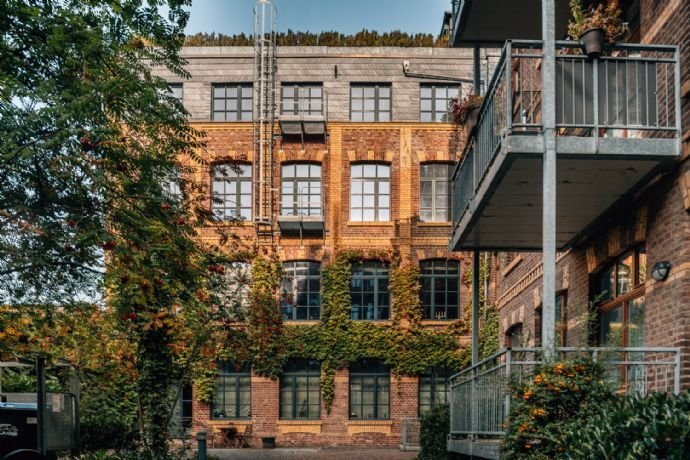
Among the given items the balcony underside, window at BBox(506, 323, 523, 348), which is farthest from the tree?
window at BBox(506, 323, 523, 348)

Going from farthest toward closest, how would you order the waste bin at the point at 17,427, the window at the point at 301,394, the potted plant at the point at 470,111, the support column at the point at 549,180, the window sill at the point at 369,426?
the window at the point at 301,394 → the window sill at the point at 369,426 → the potted plant at the point at 470,111 → the waste bin at the point at 17,427 → the support column at the point at 549,180

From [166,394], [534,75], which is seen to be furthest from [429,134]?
[166,394]

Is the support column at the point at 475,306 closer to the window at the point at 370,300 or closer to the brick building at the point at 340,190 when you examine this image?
the brick building at the point at 340,190

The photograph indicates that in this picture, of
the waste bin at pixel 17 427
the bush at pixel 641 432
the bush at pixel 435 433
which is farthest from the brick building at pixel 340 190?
the bush at pixel 641 432

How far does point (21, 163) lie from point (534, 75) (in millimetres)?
9865

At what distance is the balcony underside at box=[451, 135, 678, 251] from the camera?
9.31 m

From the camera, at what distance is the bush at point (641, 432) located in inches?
211

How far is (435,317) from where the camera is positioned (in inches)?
1278

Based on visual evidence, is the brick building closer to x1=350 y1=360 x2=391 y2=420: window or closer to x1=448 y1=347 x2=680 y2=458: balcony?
x1=350 y1=360 x2=391 y2=420: window

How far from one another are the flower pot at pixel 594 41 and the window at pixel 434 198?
23.1 m

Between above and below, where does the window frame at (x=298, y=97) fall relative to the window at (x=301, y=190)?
above

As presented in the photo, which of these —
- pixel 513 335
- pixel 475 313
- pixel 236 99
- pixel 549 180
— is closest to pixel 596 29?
pixel 549 180

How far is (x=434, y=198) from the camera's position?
32.8 m

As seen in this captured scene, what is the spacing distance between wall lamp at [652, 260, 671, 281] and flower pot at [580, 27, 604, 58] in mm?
2282
